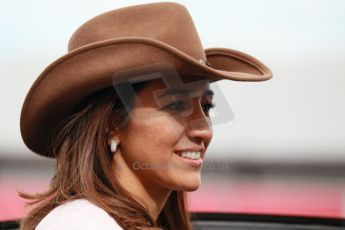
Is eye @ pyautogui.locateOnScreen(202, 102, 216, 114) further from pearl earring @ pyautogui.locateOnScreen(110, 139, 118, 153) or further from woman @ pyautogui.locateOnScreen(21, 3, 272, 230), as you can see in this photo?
pearl earring @ pyautogui.locateOnScreen(110, 139, 118, 153)

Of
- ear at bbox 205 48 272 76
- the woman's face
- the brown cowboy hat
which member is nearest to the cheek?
the woman's face

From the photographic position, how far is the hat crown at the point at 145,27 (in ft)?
4.34

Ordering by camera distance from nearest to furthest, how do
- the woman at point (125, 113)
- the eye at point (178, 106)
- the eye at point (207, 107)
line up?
1. the woman at point (125, 113)
2. the eye at point (178, 106)
3. the eye at point (207, 107)

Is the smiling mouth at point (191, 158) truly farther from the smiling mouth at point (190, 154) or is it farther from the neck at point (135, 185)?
the neck at point (135, 185)

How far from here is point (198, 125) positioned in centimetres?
140

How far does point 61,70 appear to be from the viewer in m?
1.27

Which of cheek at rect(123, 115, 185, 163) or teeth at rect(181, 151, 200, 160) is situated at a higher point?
cheek at rect(123, 115, 185, 163)

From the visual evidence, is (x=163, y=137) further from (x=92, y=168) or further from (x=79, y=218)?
(x=79, y=218)

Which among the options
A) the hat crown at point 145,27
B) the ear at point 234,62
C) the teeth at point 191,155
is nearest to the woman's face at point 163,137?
the teeth at point 191,155

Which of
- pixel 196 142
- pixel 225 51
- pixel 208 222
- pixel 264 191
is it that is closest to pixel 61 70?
pixel 196 142

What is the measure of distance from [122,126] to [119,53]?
0.19 meters

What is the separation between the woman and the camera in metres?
1.24

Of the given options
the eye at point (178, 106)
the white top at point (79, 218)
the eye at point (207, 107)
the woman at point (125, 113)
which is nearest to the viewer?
the white top at point (79, 218)

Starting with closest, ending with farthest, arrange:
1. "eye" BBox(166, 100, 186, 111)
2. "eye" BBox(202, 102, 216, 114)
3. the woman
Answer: the woman < "eye" BBox(166, 100, 186, 111) < "eye" BBox(202, 102, 216, 114)
